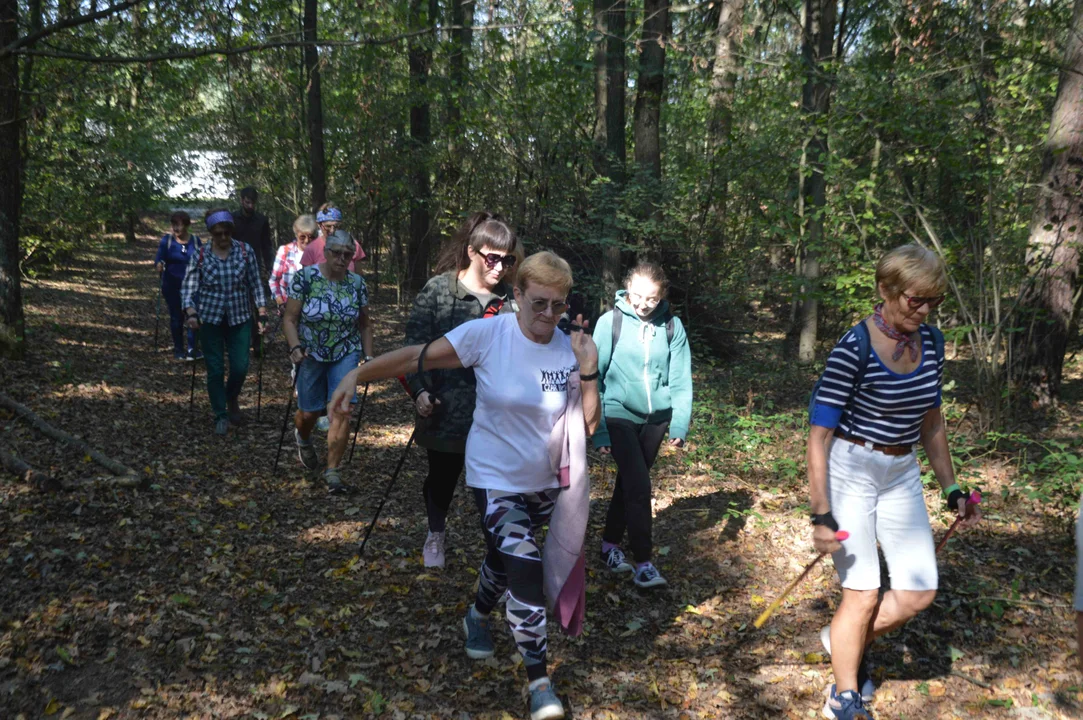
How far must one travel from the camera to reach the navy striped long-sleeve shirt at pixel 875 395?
11.4 ft

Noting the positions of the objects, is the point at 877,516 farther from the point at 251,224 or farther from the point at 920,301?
the point at 251,224

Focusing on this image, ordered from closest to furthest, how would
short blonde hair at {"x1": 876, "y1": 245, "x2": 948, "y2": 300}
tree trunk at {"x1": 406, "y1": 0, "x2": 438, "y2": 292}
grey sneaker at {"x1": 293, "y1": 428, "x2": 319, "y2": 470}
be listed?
short blonde hair at {"x1": 876, "y1": 245, "x2": 948, "y2": 300} → grey sneaker at {"x1": 293, "y1": 428, "x2": 319, "y2": 470} → tree trunk at {"x1": 406, "y1": 0, "x2": 438, "y2": 292}

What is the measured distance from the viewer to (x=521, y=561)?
3.74 m

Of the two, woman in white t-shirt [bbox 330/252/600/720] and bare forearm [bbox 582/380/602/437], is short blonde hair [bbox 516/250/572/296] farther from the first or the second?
bare forearm [bbox 582/380/602/437]

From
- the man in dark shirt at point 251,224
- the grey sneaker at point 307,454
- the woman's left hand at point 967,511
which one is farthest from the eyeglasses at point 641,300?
the man in dark shirt at point 251,224

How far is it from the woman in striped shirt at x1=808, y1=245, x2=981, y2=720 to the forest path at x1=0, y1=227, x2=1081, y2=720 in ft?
2.68

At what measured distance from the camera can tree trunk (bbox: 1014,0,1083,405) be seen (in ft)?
27.2

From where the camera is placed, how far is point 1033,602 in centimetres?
517

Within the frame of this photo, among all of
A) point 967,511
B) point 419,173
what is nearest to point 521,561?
point 967,511

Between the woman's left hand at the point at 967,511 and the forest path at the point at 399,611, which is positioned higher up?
the woman's left hand at the point at 967,511

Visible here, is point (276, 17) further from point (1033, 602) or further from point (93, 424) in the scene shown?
point (1033, 602)

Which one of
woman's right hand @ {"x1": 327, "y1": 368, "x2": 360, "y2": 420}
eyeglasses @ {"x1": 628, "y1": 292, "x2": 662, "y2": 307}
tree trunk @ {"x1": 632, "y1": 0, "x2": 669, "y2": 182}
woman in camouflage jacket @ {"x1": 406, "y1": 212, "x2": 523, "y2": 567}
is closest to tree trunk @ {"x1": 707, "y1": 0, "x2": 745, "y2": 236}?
tree trunk @ {"x1": 632, "y1": 0, "x2": 669, "y2": 182}

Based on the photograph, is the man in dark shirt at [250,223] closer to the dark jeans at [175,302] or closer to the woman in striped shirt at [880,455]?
the dark jeans at [175,302]

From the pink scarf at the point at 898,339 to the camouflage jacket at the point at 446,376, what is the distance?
6.85ft
